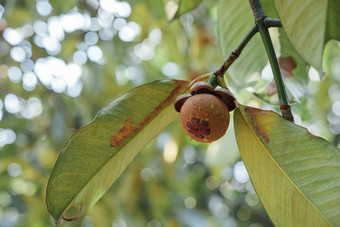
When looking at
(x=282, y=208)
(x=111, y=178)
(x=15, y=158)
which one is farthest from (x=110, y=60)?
(x=282, y=208)

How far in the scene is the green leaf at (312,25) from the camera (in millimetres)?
389

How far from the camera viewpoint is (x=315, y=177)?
481mm

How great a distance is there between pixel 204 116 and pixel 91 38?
7.35ft

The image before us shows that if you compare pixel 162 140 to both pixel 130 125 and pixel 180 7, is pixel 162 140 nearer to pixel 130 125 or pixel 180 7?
pixel 180 7

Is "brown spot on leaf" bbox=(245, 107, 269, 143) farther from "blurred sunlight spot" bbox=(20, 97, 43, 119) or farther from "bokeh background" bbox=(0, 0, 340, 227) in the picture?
"blurred sunlight spot" bbox=(20, 97, 43, 119)

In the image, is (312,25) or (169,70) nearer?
(312,25)

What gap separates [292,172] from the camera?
49 centimetres

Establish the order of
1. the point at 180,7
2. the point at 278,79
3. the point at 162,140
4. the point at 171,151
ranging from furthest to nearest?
the point at 162,140
the point at 171,151
the point at 180,7
the point at 278,79

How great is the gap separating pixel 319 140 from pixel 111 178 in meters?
0.32

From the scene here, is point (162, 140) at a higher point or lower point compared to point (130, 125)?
lower

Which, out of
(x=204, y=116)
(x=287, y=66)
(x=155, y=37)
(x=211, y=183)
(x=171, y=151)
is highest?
(x=204, y=116)

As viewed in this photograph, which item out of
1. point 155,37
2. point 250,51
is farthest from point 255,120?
point 155,37

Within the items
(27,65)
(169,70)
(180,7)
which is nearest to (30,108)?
(27,65)

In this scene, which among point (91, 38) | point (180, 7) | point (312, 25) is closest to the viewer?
point (312, 25)
